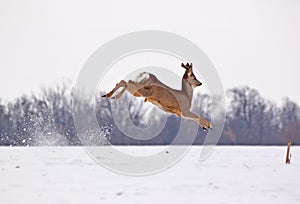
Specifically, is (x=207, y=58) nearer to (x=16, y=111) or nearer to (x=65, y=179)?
(x=65, y=179)

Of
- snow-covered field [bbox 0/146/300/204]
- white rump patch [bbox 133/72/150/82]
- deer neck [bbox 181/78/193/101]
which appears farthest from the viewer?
snow-covered field [bbox 0/146/300/204]

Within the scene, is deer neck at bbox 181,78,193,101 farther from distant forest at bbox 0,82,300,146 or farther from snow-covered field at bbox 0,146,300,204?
snow-covered field at bbox 0,146,300,204

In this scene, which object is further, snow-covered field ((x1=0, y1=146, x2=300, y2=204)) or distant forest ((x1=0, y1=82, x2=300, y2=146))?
snow-covered field ((x1=0, y1=146, x2=300, y2=204))

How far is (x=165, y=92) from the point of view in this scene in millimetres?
1988

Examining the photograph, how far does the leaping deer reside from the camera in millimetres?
1932

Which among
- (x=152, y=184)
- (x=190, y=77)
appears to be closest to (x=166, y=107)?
(x=190, y=77)

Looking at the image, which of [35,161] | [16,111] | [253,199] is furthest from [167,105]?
[16,111]

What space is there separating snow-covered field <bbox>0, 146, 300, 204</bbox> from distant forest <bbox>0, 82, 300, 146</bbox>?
2.84 ft

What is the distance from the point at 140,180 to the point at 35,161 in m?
4.36

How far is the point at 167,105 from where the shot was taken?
198 cm

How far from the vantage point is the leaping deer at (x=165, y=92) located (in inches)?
76.0

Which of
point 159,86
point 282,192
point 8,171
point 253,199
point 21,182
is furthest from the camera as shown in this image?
point 8,171

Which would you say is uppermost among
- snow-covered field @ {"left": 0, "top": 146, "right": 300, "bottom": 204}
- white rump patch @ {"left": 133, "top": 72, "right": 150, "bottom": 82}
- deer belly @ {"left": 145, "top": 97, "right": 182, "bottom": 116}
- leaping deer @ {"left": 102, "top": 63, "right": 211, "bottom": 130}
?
white rump patch @ {"left": 133, "top": 72, "right": 150, "bottom": 82}

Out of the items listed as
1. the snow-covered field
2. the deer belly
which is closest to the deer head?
the deer belly
